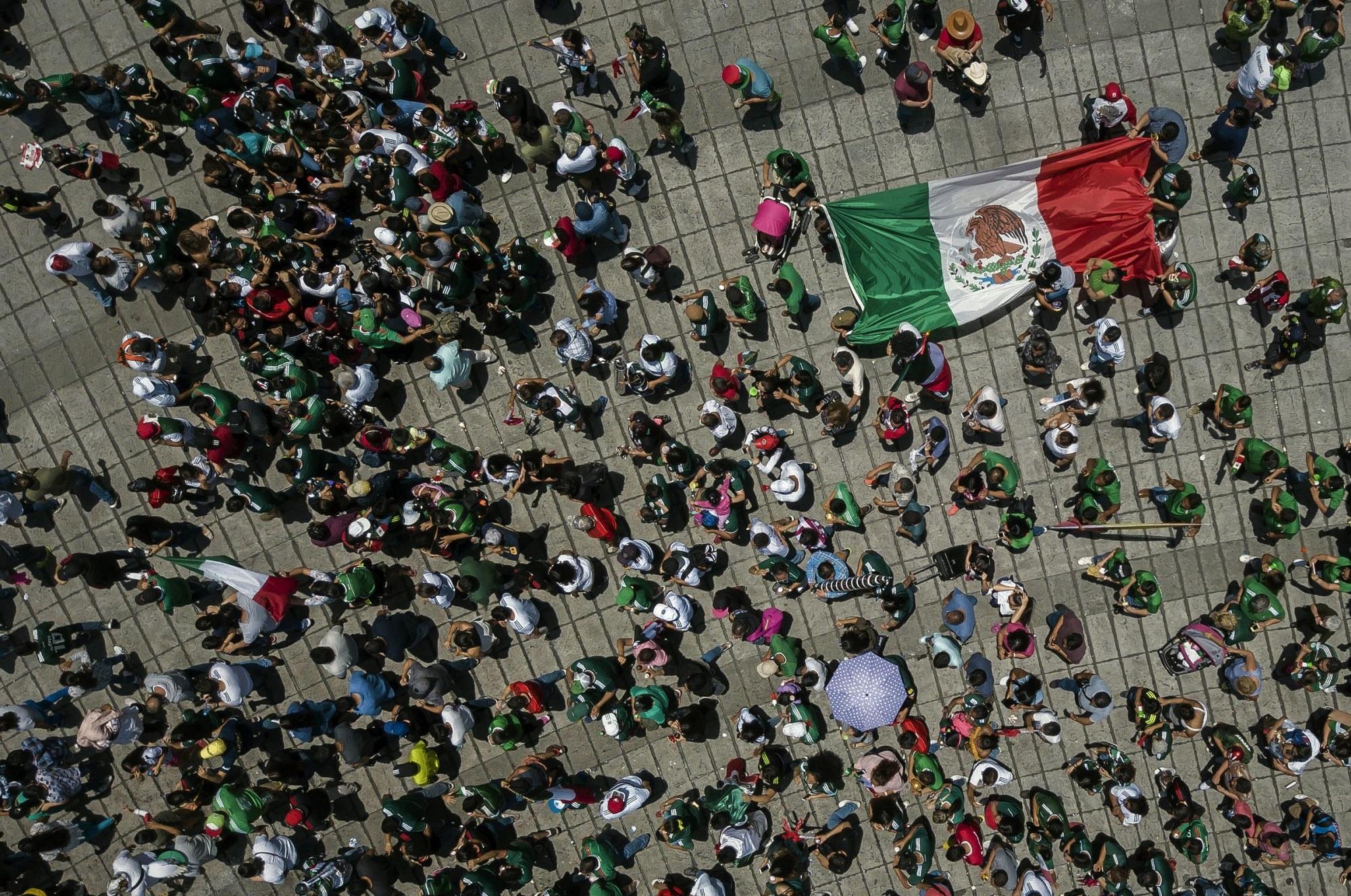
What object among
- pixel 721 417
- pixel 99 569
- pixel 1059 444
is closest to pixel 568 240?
pixel 721 417

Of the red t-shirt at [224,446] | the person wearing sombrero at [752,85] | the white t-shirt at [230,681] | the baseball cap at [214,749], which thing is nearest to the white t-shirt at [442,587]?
the white t-shirt at [230,681]

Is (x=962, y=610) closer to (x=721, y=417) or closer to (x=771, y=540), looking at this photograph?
(x=771, y=540)

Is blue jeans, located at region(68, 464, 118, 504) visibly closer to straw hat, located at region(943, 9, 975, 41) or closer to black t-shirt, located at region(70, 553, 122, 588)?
A: black t-shirt, located at region(70, 553, 122, 588)

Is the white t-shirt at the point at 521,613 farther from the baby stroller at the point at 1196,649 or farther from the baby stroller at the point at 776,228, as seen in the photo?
the baby stroller at the point at 1196,649

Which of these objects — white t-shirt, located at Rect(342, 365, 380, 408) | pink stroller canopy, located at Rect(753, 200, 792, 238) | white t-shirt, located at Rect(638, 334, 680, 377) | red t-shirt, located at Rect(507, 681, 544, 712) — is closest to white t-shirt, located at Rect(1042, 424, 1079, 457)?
pink stroller canopy, located at Rect(753, 200, 792, 238)

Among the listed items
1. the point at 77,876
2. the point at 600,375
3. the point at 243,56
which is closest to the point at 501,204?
the point at 600,375

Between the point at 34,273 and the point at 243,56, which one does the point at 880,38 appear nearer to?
the point at 243,56
